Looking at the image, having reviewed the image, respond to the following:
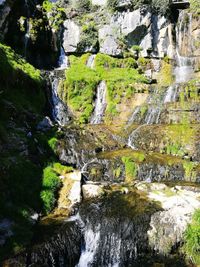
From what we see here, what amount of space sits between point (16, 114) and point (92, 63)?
54.7 feet

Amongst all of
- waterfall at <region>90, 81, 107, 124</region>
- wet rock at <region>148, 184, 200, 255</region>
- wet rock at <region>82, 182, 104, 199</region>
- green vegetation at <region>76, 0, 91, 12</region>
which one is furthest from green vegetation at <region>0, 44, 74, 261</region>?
green vegetation at <region>76, 0, 91, 12</region>

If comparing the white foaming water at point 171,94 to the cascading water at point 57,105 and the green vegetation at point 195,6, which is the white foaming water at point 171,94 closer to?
the cascading water at point 57,105

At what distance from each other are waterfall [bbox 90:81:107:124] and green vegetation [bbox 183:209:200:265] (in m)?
14.8

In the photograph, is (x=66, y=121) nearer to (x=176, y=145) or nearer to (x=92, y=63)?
(x=176, y=145)

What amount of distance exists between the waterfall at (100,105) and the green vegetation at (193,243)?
14.8m

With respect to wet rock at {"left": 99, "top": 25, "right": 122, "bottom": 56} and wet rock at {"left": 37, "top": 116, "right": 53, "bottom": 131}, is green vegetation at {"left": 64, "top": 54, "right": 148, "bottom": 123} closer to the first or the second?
wet rock at {"left": 99, "top": 25, "right": 122, "bottom": 56}

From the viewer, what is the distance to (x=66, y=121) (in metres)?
23.8

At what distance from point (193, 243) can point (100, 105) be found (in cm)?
1661

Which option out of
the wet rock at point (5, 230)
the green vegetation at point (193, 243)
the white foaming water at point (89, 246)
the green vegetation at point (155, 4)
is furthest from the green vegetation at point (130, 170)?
the green vegetation at point (155, 4)

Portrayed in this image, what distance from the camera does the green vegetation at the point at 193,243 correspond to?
1038 cm

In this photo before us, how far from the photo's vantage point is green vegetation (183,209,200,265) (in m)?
10.4

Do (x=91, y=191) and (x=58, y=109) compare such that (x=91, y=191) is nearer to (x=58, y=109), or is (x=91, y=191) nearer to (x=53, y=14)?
(x=58, y=109)

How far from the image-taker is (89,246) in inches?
439

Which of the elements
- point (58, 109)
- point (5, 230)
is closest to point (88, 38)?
point (58, 109)
